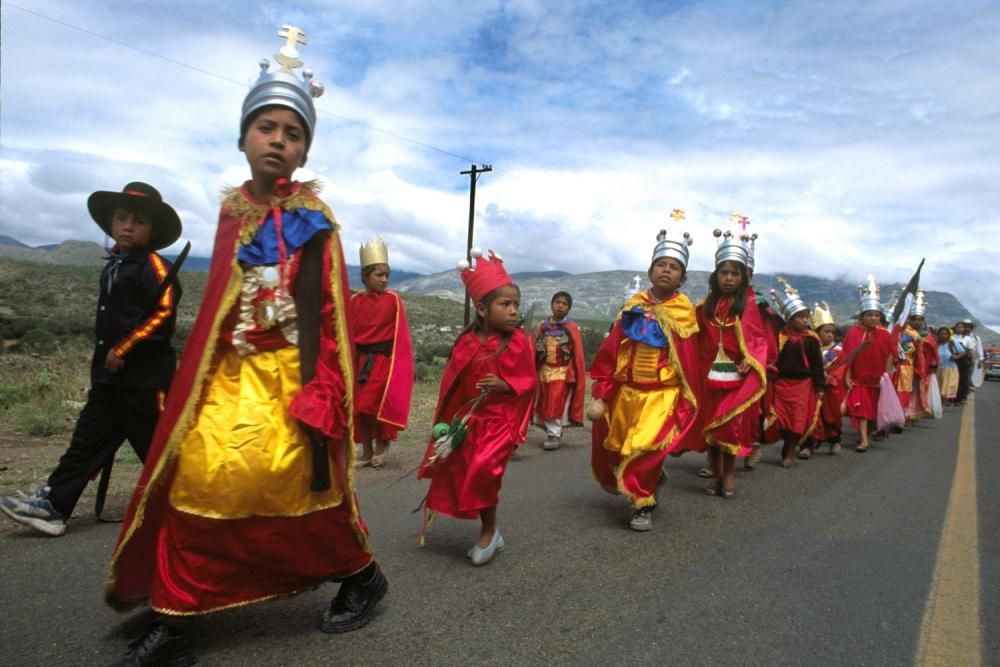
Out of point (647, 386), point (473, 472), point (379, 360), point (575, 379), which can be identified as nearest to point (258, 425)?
point (473, 472)

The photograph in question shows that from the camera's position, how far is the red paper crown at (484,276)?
4.25 m

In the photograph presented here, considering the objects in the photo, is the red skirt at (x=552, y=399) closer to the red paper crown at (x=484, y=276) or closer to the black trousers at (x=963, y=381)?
the red paper crown at (x=484, y=276)

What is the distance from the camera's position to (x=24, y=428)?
775cm

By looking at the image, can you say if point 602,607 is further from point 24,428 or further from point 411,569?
point 24,428

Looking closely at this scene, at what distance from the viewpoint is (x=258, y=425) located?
106 inches

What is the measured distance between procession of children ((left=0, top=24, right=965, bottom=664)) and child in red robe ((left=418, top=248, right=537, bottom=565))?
1cm

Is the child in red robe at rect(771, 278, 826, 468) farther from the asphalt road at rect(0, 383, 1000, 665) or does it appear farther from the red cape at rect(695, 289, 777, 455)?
the red cape at rect(695, 289, 777, 455)

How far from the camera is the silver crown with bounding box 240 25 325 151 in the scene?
290cm

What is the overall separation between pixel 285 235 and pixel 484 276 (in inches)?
63.0

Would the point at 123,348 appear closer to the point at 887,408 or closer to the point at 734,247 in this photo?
the point at 734,247

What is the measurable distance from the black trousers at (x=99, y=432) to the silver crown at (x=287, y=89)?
2185mm

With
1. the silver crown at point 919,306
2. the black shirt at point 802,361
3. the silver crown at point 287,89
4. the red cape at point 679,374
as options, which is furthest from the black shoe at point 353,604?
the silver crown at point 919,306

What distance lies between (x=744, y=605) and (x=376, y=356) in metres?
4.57

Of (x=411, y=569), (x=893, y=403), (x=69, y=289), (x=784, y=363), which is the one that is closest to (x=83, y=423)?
(x=411, y=569)
